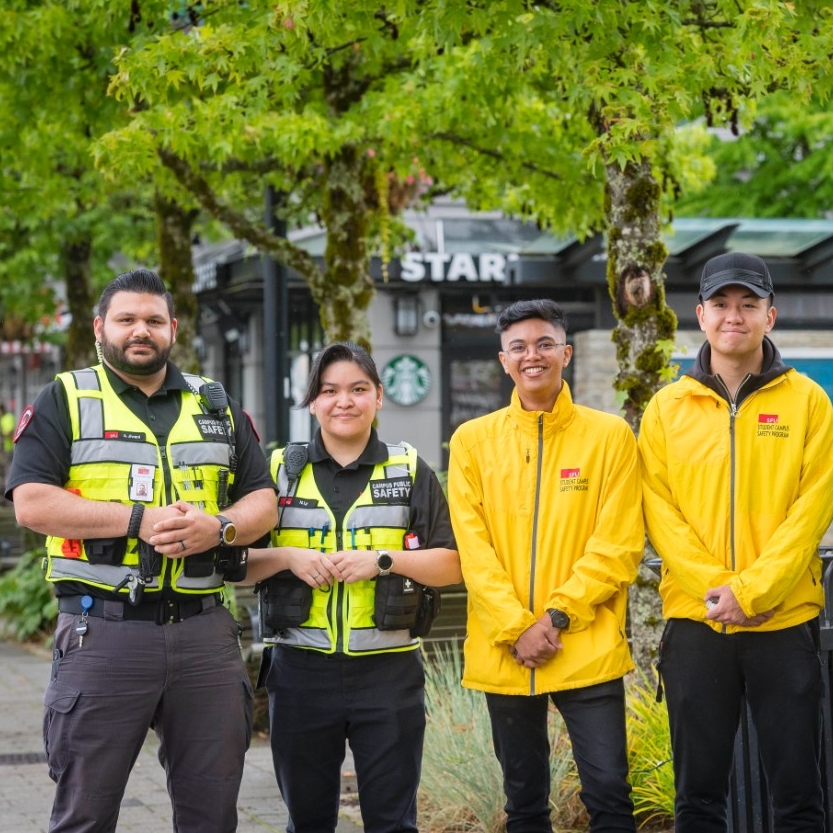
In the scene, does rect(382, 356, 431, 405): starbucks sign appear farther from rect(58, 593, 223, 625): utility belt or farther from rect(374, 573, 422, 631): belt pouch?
rect(58, 593, 223, 625): utility belt

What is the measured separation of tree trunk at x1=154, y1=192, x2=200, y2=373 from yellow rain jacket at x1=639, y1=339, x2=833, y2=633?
9.05 m

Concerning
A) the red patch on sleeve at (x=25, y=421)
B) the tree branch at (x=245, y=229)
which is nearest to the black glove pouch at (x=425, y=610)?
the red patch on sleeve at (x=25, y=421)

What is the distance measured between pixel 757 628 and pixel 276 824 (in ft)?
9.84

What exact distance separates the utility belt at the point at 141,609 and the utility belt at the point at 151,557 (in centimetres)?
10

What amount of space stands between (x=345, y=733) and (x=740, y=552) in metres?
1.44

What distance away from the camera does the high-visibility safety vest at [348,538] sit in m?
4.71

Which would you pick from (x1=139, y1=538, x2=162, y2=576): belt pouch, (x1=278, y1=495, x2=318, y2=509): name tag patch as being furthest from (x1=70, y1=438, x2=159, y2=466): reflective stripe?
(x1=278, y1=495, x2=318, y2=509): name tag patch

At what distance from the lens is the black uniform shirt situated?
4816 mm

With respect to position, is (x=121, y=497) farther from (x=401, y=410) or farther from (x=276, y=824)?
(x=401, y=410)

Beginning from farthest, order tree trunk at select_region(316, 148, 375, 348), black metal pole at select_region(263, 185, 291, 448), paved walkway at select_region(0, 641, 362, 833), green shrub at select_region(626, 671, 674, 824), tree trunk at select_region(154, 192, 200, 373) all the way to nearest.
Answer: tree trunk at select_region(154, 192, 200, 373) → black metal pole at select_region(263, 185, 291, 448) → tree trunk at select_region(316, 148, 375, 348) → paved walkway at select_region(0, 641, 362, 833) → green shrub at select_region(626, 671, 674, 824)

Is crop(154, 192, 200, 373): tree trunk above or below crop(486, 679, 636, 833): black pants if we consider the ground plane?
above

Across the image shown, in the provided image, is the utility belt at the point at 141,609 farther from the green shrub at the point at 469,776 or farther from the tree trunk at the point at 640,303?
the tree trunk at the point at 640,303

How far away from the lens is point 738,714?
15.0 feet

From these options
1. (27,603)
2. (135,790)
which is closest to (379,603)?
(135,790)
